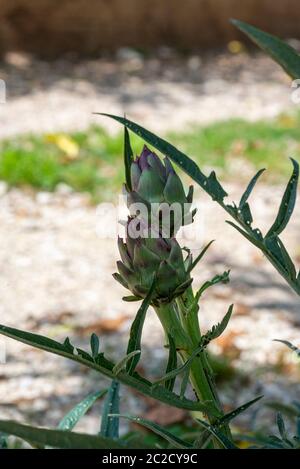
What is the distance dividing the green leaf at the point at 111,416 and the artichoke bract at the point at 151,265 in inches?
5.2

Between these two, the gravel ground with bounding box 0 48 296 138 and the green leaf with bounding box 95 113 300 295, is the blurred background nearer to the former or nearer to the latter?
the gravel ground with bounding box 0 48 296 138

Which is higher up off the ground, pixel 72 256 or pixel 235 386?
pixel 72 256

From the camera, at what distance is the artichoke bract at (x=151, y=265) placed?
28.0 inches

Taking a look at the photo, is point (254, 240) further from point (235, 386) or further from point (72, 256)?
point (72, 256)

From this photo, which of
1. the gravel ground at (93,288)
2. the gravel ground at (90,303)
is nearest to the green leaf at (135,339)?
the gravel ground at (93,288)

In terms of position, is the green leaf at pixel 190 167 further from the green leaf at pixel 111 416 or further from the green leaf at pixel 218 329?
the green leaf at pixel 111 416

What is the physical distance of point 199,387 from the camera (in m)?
0.81

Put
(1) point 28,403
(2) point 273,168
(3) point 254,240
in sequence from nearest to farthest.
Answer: (3) point 254,240
(1) point 28,403
(2) point 273,168

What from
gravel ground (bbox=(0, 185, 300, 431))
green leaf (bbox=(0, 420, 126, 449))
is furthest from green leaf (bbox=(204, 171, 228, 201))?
gravel ground (bbox=(0, 185, 300, 431))

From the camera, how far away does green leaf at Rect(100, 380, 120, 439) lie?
2.73 ft

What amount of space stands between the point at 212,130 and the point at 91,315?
2.10m

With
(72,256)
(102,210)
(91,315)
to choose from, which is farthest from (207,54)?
(91,315)

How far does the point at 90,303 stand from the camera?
308 cm

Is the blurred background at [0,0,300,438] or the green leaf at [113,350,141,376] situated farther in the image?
the blurred background at [0,0,300,438]
